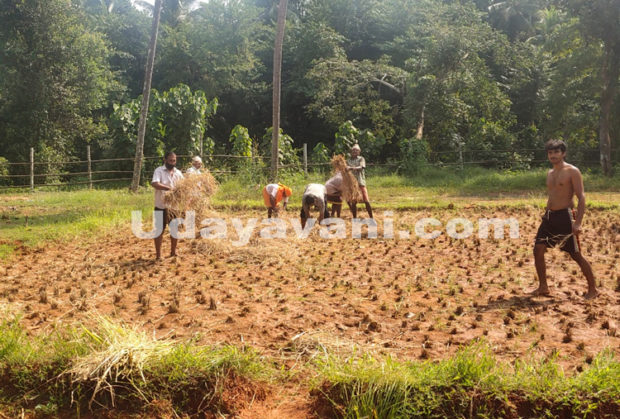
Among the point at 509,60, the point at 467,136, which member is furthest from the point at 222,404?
the point at 509,60

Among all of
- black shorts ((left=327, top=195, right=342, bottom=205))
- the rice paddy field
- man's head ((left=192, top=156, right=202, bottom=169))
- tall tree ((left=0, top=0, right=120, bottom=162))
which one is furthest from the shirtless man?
tall tree ((left=0, top=0, right=120, bottom=162))

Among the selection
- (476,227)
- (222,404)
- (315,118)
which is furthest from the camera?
(315,118)

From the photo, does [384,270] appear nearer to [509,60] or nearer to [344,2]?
[509,60]

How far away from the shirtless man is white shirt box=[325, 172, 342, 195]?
4.97 meters

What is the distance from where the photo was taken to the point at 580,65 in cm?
1900

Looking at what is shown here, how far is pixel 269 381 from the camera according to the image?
142 inches

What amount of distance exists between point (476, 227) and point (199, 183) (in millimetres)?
5012

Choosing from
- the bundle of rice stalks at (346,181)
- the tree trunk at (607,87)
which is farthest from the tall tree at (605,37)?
the bundle of rice stalks at (346,181)

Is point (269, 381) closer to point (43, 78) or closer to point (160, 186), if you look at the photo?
point (160, 186)

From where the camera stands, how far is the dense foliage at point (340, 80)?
20016 mm

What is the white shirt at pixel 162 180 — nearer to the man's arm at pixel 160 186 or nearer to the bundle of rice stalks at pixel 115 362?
the man's arm at pixel 160 186

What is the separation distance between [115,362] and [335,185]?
23.2 ft

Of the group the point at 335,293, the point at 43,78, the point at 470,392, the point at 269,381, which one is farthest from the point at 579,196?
the point at 43,78

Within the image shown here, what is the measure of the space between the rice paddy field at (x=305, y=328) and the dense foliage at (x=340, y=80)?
1232 centimetres
